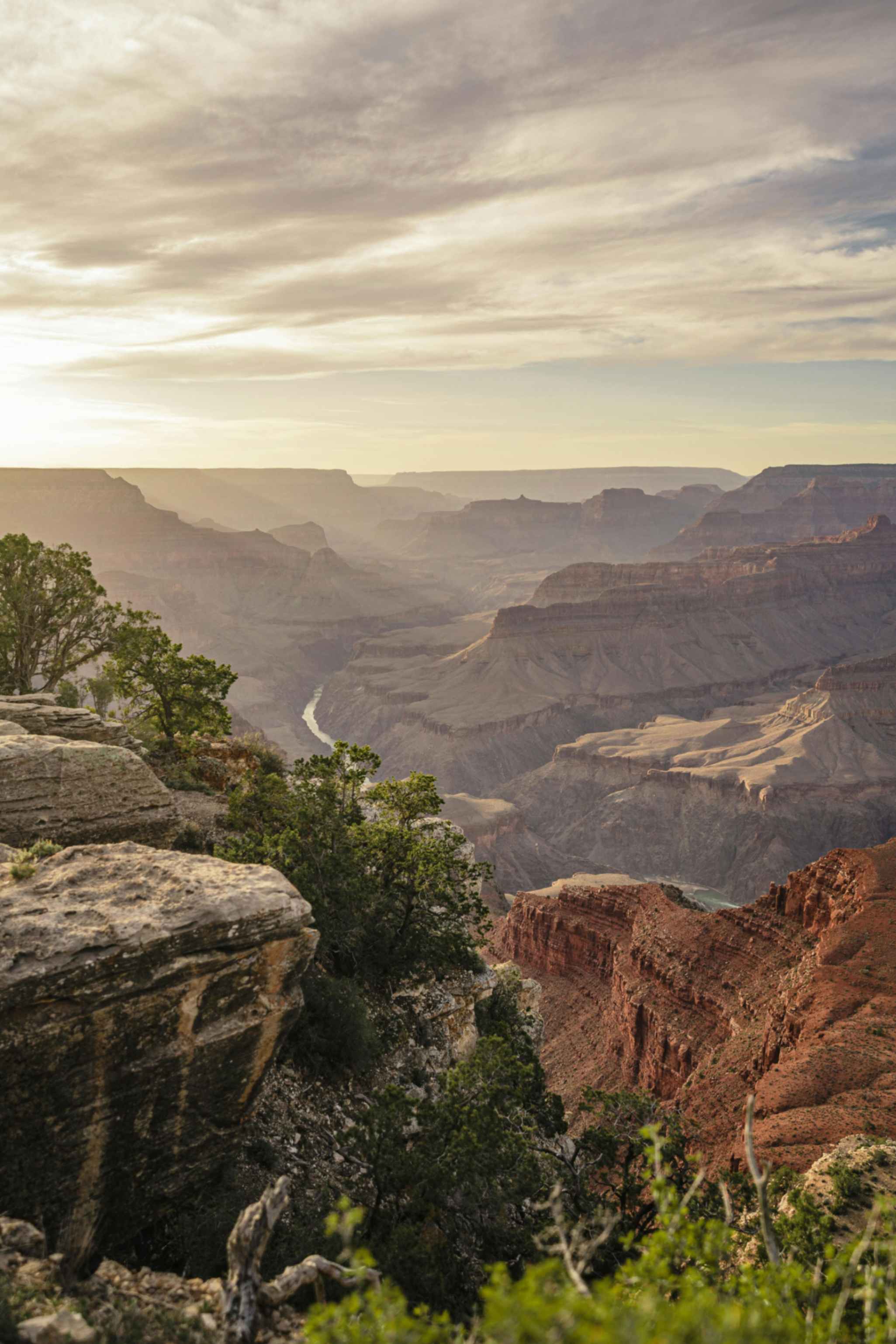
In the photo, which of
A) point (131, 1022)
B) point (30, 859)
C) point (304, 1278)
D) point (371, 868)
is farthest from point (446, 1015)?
point (30, 859)

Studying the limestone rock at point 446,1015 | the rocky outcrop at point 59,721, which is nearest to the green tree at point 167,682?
the rocky outcrop at point 59,721

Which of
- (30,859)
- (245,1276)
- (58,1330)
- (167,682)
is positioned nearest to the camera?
(58,1330)

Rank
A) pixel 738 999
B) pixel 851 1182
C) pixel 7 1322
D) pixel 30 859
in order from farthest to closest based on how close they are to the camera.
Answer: pixel 738 999 < pixel 851 1182 < pixel 30 859 < pixel 7 1322

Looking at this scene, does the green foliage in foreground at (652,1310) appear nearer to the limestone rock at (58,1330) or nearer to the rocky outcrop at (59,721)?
the limestone rock at (58,1330)

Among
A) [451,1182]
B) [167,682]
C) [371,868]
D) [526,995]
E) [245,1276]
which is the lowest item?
[526,995]

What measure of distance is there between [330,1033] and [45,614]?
2630 centimetres

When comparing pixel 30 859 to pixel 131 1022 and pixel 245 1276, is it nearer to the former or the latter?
pixel 131 1022

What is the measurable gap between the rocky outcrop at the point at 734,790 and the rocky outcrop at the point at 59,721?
320 feet

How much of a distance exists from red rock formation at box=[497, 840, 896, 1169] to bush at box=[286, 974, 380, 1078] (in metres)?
18.3

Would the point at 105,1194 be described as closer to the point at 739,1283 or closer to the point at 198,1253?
the point at 198,1253

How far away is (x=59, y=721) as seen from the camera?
83.6 ft

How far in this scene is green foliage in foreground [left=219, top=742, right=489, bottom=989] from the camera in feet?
74.0

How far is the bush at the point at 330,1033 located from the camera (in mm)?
19594

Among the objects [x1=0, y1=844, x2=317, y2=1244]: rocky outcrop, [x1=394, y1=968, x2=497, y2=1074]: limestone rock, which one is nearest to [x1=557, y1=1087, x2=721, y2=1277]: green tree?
[x1=394, y1=968, x2=497, y2=1074]: limestone rock
